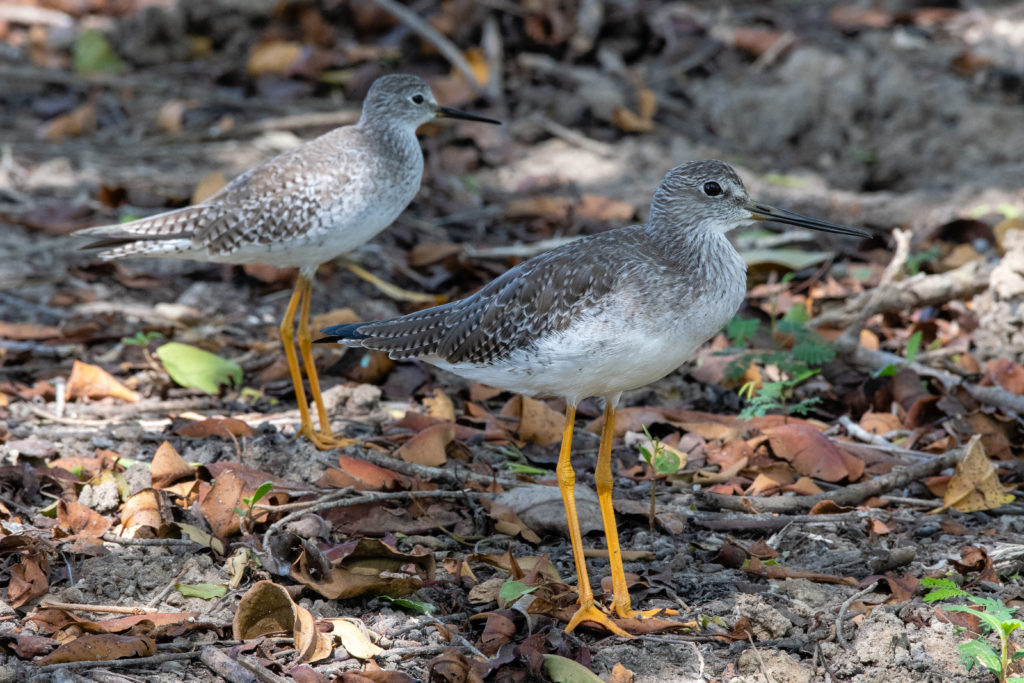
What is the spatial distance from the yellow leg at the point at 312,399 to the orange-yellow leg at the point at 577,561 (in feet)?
4.79

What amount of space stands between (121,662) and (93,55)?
8208mm

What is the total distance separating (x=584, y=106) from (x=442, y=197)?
1.74 meters

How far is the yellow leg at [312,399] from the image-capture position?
219 inches

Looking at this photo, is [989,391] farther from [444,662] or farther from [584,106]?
[584,106]

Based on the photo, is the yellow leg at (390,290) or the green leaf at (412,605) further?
the yellow leg at (390,290)

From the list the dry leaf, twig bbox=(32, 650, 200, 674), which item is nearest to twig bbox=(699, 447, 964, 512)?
the dry leaf

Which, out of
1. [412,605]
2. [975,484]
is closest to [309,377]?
[412,605]

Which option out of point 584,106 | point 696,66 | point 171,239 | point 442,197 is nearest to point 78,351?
point 171,239

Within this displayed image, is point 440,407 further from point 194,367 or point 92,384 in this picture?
point 92,384

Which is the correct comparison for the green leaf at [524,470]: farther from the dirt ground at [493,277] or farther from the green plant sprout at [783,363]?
the green plant sprout at [783,363]

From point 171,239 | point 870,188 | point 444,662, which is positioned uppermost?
point 171,239

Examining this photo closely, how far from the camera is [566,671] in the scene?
149 inches

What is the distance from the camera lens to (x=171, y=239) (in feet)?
19.9

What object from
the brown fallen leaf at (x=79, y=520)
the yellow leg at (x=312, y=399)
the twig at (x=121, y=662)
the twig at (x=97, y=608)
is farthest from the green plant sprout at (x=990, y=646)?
the brown fallen leaf at (x=79, y=520)
